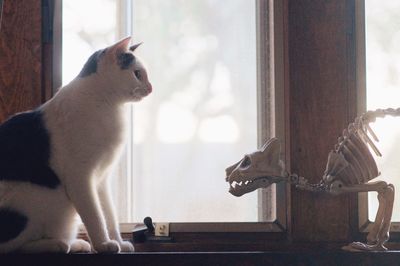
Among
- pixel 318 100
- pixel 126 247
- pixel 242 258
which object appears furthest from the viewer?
pixel 318 100

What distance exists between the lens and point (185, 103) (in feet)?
4.75

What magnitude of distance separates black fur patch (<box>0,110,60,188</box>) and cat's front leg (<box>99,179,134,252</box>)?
128mm

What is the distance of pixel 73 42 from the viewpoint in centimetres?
148

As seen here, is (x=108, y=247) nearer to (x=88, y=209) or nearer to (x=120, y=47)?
(x=88, y=209)

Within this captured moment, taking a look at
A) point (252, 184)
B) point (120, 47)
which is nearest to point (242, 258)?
point (252, 184)

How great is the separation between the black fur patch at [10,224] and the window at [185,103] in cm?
31

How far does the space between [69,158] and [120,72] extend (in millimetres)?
202

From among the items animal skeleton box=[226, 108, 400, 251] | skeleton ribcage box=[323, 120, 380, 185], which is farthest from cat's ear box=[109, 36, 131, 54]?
skeleton ribcage box=[323, 120, 380, 185]

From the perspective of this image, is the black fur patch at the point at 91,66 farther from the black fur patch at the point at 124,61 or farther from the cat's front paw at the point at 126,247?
the cat's front paw at the point at 126,247

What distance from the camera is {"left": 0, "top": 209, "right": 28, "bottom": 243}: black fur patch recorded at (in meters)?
1.15

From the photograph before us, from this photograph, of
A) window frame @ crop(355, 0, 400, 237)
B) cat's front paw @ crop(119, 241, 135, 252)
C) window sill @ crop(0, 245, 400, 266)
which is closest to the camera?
window sill @ crop(0, 245, 400, 266)

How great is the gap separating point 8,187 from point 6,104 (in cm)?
29

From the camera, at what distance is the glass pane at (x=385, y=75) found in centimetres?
140

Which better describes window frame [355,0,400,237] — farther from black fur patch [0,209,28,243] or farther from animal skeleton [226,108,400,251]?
black fur patch [0,209,28,243]
